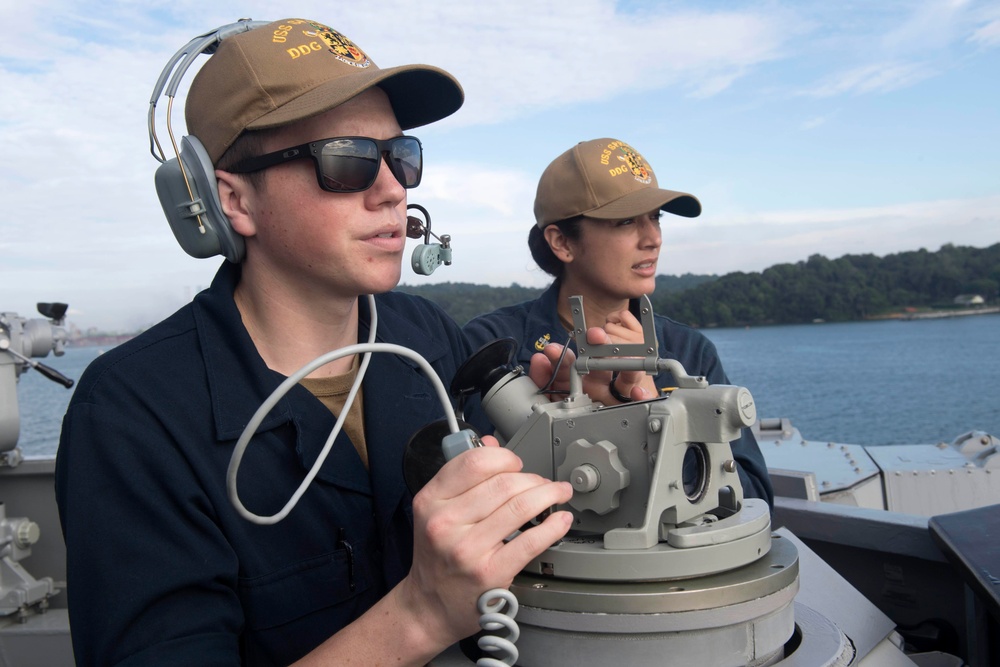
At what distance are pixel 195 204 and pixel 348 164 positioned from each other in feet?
1.30

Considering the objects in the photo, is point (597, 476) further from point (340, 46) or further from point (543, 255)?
point (543, 255)

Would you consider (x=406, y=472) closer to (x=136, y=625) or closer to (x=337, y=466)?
(x=337, y=466)

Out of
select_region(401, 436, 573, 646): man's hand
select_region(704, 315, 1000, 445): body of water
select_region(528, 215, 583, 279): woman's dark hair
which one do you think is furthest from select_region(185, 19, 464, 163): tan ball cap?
select_region(704, 315, 1000, 445): body of water

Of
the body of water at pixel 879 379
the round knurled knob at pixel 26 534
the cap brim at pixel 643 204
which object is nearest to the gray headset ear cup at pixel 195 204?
the cap brim at pixel 643 204

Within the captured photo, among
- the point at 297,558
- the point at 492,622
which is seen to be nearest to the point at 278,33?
the point at 297,558

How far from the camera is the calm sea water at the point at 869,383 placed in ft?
63.1

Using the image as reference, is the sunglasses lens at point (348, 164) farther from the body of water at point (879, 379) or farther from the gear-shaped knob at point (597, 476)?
the body of water at point (879, 379)

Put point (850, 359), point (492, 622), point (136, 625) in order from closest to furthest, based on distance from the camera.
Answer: point (492, 622) → point (136, 625) → point (850, 359)

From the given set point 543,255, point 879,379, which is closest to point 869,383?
point 879,379

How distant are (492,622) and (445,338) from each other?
4.04 feet

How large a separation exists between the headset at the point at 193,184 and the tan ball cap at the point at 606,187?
6.43ft

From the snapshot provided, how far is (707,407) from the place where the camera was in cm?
134

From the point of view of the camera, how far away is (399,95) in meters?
1.95

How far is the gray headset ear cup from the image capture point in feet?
5.99
